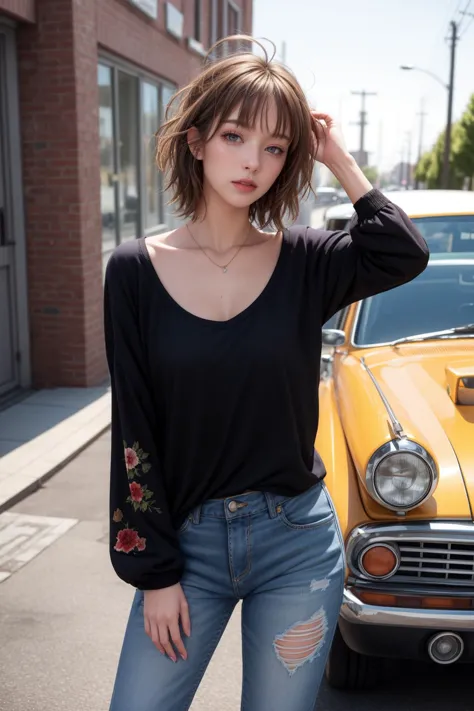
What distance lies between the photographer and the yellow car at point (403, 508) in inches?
107

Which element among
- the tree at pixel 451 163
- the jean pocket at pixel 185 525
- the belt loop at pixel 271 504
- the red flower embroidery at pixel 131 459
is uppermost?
the tree at pixel 451 163

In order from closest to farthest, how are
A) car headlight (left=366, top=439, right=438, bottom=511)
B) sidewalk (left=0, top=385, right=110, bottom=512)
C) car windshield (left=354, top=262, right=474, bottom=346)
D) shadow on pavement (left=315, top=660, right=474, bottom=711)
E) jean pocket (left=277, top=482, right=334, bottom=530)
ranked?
jean pocket (left=277, top=482, right=334, bottom=530), car headlight (left=366, top=439, right=438, bottom=511), shadow on pavement (left=315, top=660, right=474, bottom=711), car windshield (left=354, top=262, right=474, bottom=346), sidewalk (left=0, top=385, right=110, bottom=512)

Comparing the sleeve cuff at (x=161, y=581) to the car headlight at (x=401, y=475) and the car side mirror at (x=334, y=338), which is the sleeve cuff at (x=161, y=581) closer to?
the car headlight at (x=401, y=475)

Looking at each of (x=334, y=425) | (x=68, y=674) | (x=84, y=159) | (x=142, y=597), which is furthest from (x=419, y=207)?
(x=84, y=159)

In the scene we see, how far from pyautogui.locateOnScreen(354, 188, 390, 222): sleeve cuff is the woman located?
0.12 ft

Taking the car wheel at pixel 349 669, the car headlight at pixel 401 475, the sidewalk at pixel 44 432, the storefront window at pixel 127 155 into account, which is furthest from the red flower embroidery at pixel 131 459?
the storefront window at pixel 127 155

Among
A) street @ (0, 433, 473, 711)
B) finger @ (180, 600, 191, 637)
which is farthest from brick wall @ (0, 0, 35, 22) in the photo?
finger @ (180, 600, 191, 637)

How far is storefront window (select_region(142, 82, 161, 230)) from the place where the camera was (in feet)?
36.7

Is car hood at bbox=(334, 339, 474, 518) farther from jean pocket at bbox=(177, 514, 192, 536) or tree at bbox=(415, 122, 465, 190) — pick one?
tree at bbox=(415, 122, 465, 190)

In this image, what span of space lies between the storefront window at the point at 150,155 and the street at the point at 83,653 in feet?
24.4

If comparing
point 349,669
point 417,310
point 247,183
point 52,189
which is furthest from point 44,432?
point 247,183

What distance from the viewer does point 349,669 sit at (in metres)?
3.11

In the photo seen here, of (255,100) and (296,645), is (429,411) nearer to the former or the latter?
(296,645)

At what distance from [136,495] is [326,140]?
91 centimetres
